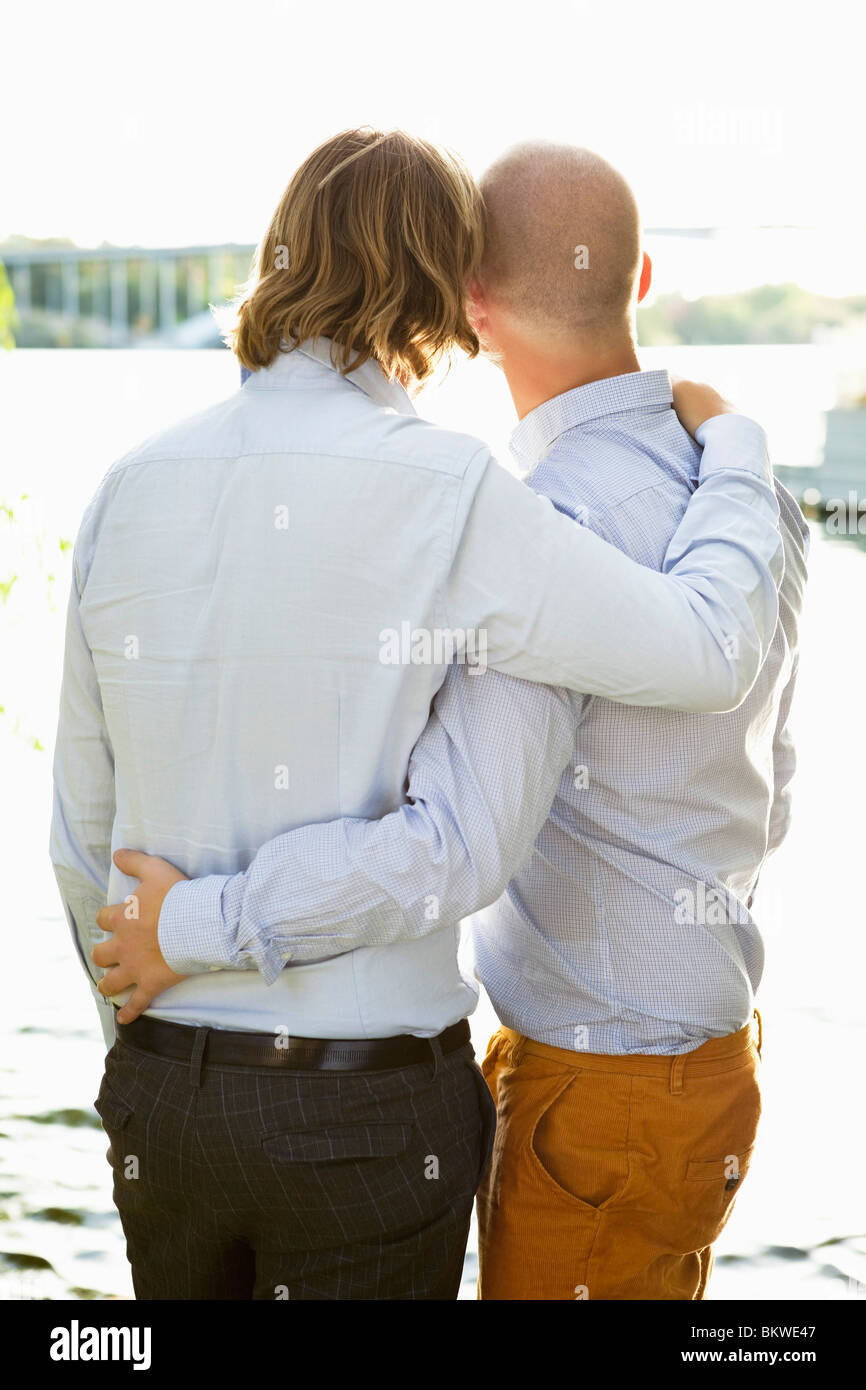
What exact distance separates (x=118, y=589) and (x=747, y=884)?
725mm

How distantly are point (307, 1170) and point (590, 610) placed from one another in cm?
54

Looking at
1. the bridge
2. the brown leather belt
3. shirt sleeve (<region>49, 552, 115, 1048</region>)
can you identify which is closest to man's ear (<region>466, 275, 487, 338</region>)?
shirt sleeve (<region>49, 552, 115, 1048</region>)

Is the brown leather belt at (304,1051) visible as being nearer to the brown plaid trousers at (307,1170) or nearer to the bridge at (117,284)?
the brown plaid trousers at (307,1170)

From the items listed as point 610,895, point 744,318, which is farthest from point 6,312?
point 744,318

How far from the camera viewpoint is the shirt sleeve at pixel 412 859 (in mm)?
1167

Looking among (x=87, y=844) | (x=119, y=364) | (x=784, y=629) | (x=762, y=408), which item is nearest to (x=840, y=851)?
(x=784, y=629)

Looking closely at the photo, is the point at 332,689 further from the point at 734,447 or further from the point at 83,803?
the point at 734,447

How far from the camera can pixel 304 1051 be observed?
1203 mm

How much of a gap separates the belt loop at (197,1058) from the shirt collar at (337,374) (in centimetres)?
58

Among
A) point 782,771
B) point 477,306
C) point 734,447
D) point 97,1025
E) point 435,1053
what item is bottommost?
point 97,1025

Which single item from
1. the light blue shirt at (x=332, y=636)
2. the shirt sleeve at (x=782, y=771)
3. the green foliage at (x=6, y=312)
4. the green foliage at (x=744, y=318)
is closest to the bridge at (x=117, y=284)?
the green foliage at (x=744, y=318)

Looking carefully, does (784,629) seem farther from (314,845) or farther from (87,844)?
(87,844)

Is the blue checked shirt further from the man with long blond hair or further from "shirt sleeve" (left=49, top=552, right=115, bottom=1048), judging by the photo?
"shirt sleeve" (left=49, top=552, right=115, bottom=1048)

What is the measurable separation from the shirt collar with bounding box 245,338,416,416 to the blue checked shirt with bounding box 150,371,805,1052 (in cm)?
20
